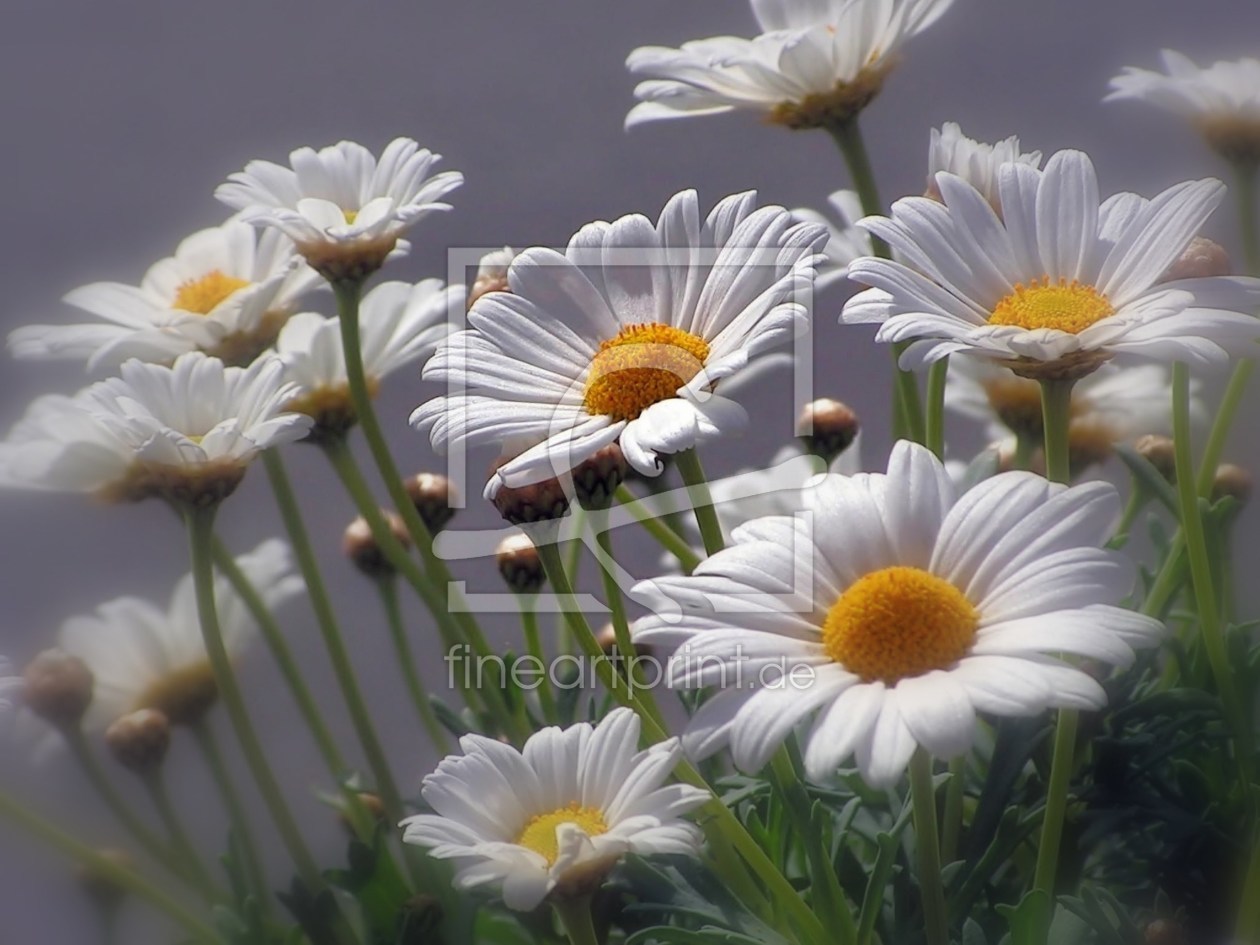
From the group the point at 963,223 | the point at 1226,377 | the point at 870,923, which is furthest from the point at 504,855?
the point at 1226,377

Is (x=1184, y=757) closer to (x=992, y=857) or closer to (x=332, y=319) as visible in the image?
(x=992, y=857)

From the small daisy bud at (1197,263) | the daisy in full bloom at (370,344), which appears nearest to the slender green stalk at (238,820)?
the daisy in full bloom at (370,344)

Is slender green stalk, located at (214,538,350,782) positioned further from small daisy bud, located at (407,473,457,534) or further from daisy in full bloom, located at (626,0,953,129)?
daisy in full bloom, located at (626,0,953,129)

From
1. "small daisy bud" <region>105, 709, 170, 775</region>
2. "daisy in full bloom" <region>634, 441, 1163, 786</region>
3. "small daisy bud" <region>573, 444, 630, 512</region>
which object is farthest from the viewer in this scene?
"small daisy bud" <region>105, 709, 170, 775</region>

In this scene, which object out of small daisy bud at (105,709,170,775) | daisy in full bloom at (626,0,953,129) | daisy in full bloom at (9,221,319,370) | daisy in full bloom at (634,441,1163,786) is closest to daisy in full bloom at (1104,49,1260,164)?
daisy in full bloom at (626,0,953,129)

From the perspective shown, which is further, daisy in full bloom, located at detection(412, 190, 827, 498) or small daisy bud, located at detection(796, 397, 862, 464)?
small daisy bud, located at detection(796, 397, 862, 464)

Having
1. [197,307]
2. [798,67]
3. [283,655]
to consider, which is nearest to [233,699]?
[283,655]

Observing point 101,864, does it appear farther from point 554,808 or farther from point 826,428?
point 826,428
